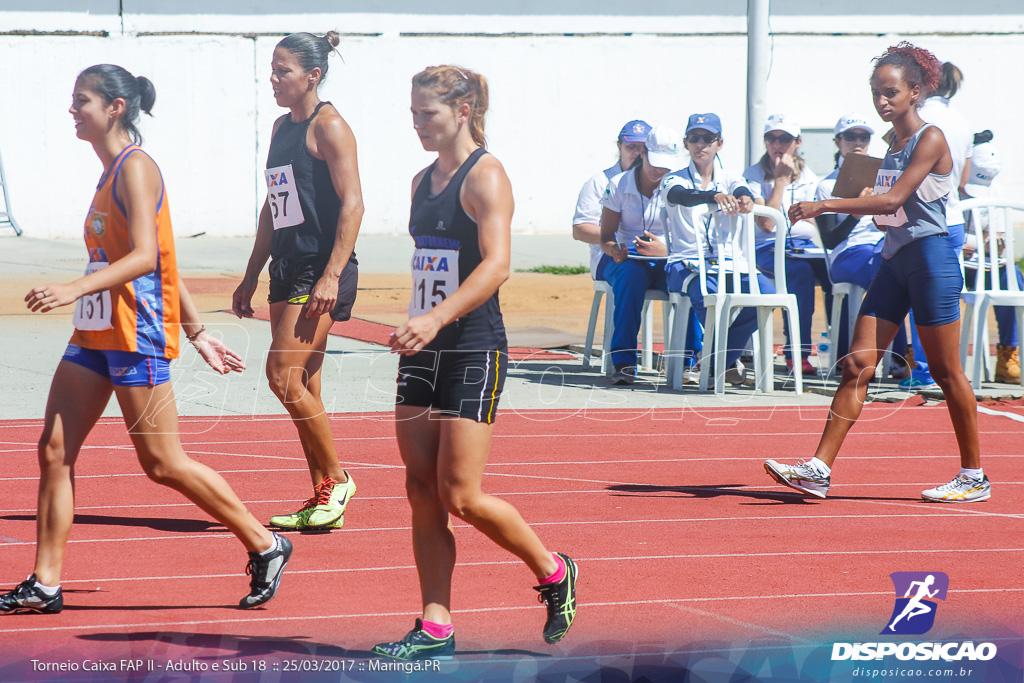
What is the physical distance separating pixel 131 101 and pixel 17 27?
76.6ft

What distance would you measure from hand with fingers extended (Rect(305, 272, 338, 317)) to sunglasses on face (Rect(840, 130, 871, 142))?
→ 641cm

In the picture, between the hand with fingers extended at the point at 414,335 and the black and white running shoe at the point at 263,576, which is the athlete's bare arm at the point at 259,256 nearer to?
the black and white running shoe at the point at 263,576

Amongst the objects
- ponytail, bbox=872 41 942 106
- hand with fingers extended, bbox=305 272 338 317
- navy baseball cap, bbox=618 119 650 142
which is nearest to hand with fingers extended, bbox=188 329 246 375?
hand with fingers extended, bbox=305 272 338 317

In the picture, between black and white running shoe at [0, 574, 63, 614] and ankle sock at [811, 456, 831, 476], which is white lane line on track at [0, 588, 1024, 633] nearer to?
black and white running shoe at [0, 574, 63, 614]

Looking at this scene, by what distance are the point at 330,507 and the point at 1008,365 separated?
663cm

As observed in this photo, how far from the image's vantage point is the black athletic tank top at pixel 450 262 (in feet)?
12.5

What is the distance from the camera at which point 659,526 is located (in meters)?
5.46

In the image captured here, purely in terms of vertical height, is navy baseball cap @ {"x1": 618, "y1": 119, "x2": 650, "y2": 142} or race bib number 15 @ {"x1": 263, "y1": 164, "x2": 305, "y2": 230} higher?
navy baseball cap @ {"x1": 618, "y1": 119, "x2": 650, "y2": 142}

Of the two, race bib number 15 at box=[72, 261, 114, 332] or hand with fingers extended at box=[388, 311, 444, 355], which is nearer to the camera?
hand with fingers extended at box=[388, 311, 444, 355]

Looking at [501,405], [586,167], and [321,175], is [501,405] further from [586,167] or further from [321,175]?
[586,167]

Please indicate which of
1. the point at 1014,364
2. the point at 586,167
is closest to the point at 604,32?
the point at 586,167

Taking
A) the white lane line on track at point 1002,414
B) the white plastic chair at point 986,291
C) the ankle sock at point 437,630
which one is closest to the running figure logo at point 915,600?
the ankle sock at point 437,630

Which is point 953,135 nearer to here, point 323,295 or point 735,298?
point 735,298

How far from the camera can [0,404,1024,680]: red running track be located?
12.8ft
